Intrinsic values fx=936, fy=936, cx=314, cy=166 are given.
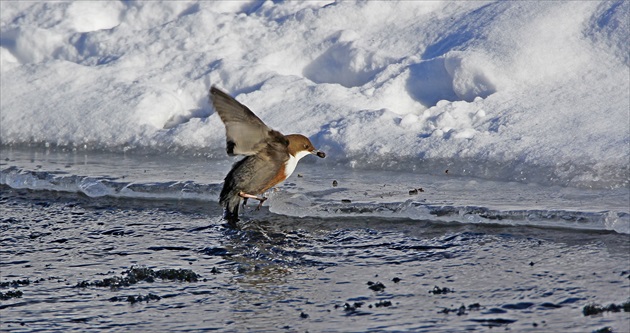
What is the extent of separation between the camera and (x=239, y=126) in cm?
629

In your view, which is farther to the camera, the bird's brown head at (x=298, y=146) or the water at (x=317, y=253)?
the bird's brown head at (x=298, y=146)

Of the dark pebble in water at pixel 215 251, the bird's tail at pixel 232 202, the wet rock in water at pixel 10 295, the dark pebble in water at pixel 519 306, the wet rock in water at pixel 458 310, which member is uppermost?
the bird's tail at pixel 232 202

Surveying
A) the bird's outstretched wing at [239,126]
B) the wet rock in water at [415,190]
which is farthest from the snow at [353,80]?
the bird's outstretched wing at [239,126]

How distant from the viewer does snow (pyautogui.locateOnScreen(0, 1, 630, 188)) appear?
734cm

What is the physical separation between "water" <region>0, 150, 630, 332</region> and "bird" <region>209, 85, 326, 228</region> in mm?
177

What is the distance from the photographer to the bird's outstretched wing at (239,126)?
6.17 meters

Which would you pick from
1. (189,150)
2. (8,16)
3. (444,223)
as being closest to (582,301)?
(444,223)

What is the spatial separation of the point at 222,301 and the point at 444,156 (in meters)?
2.98

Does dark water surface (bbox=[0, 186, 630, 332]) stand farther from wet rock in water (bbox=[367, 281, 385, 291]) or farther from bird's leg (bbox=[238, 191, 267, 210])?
bird's leg (bbox=[238, 191, 267, 210])

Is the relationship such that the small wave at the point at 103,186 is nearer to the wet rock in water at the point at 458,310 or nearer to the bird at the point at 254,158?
the bird at the point at 254,158

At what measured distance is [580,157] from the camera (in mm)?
6840

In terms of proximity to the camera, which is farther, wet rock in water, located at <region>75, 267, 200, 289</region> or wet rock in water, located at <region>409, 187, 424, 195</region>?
wet rock in water, located at <region>409, 187, 424, 195</region>

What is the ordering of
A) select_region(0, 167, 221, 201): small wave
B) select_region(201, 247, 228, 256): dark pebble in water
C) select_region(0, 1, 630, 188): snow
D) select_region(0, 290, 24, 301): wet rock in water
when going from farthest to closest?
select_region(0, 1, 630, 188): snow
select_region(0, 167, 221, 201): small wave
select_region(201, 247, 228, 256): dark pebble in water
select_region(0, 290, 24, 301): wet rock in water

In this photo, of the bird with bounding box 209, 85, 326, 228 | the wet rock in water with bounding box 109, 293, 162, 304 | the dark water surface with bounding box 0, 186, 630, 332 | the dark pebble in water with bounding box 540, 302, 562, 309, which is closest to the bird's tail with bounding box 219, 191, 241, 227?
the bird with bounding box 209, 85, 326, 228
